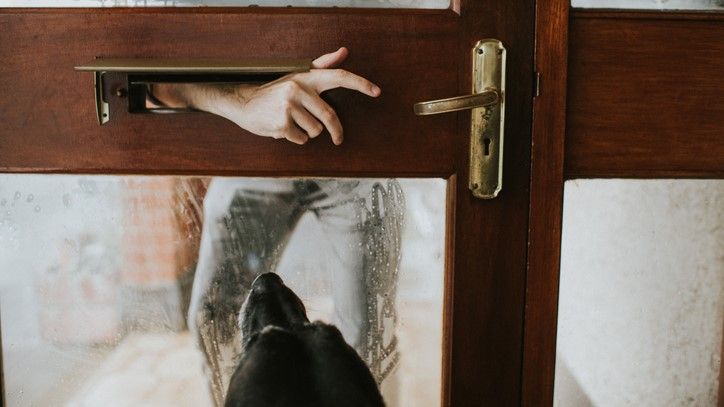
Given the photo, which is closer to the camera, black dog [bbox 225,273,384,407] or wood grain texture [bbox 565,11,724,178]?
black dog [bbox 225,273,384,407]

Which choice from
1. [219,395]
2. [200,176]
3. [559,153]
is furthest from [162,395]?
[559,153]

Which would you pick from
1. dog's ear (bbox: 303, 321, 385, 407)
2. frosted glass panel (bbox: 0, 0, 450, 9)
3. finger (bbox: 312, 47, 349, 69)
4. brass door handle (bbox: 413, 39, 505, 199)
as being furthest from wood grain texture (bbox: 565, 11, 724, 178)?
dog's ear (bbox: 303, 321, 385, 407)

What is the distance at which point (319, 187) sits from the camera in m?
1.03

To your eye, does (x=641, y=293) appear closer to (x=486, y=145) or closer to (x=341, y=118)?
(x=486, y=145)

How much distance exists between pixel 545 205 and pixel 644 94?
0.24 m

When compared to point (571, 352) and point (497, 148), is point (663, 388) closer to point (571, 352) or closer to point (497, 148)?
point (571, 352)

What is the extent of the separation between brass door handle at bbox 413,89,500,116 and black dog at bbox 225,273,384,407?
0.36 metres

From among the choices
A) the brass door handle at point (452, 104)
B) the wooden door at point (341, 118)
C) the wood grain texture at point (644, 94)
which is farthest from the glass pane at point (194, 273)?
the wood grain texture at point (644, 94)

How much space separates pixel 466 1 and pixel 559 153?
0.29 m

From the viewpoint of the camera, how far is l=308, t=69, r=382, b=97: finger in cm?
95

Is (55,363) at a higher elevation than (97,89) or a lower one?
lower

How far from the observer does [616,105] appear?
1001mm

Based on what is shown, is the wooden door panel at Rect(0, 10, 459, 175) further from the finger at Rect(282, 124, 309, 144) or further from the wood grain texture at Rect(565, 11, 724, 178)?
the wood grain texture at Rect(565, 11, 724, 178)

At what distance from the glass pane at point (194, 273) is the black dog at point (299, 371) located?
282 mm
